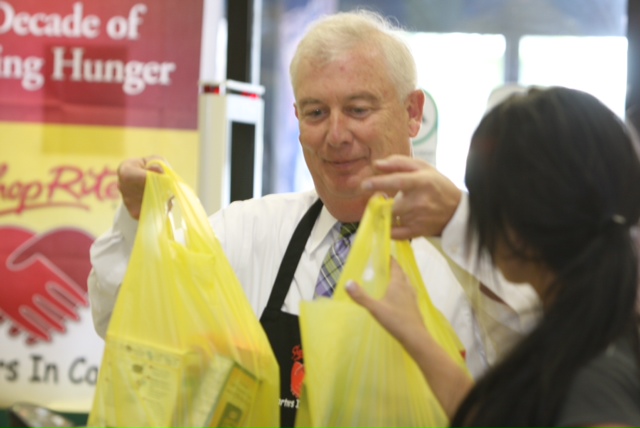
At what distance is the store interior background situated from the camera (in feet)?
11.8

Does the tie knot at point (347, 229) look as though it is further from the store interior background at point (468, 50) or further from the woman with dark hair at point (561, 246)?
the store interior background at point (468, 50)

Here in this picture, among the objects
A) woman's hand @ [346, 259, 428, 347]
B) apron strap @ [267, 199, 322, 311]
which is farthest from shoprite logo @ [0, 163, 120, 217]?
woman's hand @ [346, 259, 428, 347]

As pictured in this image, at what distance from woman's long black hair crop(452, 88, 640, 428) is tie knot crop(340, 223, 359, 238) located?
0.83 m

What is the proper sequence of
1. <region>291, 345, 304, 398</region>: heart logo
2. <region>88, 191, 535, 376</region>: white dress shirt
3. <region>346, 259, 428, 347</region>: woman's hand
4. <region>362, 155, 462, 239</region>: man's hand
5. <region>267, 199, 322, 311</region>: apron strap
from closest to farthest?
1. <region>346, 259, 428, 347</region>: woman's hand
2. <region>362, 155, 462, 239</region>: man's hand
3. <region>88, 191, 535, 376</region>: white dress shirt
4. <region>291, 345, 304, 398</region>: heart logo
5. <region>267, 199, 322, 311</region>: apron strap

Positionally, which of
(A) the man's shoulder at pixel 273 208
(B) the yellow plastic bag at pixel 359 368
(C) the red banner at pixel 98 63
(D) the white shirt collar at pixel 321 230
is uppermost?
(C) the red banner at pixel 98 63

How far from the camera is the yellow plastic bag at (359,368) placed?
1379 millimetres

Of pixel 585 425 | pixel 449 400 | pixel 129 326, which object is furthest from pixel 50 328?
pixel 585 425

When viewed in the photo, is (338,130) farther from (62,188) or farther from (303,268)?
(62,188)

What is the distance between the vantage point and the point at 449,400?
3.98 feet

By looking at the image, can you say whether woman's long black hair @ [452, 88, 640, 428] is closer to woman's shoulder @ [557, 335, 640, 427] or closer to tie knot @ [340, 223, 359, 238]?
woman's shoulder @ [557, 335, 640, 427]

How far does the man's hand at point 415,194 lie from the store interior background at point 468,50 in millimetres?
2101

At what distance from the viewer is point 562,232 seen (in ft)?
3.62

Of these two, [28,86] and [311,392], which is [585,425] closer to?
[311,392]

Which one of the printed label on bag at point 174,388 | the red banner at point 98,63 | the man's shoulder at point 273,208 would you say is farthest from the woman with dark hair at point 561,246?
the red banner at point 98,63
